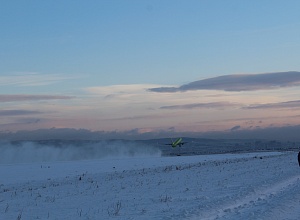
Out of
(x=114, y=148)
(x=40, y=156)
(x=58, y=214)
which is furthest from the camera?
(x=114, y=148)

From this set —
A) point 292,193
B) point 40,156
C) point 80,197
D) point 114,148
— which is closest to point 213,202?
point 292,193

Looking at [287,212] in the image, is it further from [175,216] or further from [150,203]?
[150,203]

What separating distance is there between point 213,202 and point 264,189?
4.49 meters

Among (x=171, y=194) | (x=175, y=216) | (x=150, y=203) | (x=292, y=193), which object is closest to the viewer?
(x=175, y=216)

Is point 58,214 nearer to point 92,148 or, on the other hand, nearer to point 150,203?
point 150,203

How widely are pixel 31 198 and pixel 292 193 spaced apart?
31.5ft

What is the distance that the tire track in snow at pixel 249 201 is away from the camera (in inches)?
518

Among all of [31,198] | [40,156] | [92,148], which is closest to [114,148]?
[92,148]

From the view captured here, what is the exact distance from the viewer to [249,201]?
619 inches

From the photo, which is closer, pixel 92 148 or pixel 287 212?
pixel 287 212

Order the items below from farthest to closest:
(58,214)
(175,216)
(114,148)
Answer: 1. (114,148)
2. (58,214)
3. (175,216)

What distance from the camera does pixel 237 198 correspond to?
1645cm

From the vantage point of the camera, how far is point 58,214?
14594 mm

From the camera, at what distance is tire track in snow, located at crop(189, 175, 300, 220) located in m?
13.2
